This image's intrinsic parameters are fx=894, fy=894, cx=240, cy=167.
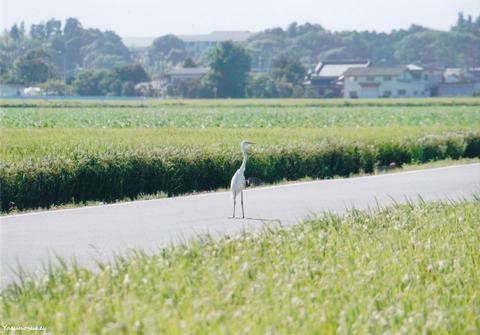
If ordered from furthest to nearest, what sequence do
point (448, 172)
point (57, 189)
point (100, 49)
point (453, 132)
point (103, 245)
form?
point (100, 49) → point (453, 132) → point (448, 172) → point (57, 189) → point (103, 245)

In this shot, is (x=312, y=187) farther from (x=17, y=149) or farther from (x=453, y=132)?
(x=453, y=132)

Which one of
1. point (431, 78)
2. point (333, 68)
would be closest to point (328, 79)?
point (333, 68)

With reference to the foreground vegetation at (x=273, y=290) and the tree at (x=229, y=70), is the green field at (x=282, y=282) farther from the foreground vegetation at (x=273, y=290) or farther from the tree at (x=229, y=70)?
the tree at (x=229, y=70)

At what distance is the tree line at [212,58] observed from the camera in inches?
4213

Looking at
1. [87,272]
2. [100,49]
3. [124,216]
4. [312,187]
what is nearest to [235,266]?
[87,272]

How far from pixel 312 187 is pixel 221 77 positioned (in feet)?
295

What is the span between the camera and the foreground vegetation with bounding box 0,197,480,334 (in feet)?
20.3

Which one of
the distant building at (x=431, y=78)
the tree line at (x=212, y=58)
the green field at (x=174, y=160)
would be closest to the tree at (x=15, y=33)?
the tree line at (x=212, y=58)

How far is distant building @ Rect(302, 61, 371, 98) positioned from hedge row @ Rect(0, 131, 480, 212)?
93.5 m

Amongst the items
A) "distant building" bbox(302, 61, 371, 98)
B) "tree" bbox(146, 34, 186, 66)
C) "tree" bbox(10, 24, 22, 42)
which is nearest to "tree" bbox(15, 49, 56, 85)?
"distant building" bbox(302, 61, 371, 98)

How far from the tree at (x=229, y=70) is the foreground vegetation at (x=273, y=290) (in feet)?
321

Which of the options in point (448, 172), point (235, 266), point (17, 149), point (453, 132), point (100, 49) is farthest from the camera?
point (100, 49)

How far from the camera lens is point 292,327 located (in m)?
6.09

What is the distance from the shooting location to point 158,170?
680 inches
